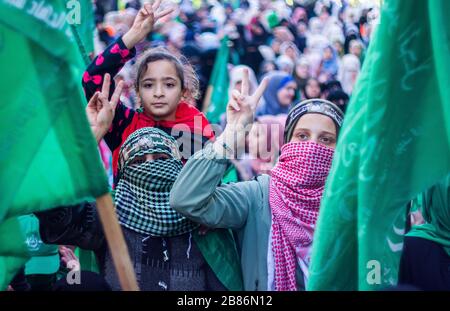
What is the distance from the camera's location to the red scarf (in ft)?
11.8

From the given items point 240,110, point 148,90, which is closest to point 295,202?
point 240,110

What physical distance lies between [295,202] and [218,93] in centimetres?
410

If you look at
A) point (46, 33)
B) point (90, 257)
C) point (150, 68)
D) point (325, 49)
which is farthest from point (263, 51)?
point (46, 33)

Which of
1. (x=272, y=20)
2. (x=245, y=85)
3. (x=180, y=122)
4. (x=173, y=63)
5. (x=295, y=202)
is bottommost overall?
(x=295, y=202)

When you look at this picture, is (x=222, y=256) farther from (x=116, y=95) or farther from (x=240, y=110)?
(x=116, y=95)

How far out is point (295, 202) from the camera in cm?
306

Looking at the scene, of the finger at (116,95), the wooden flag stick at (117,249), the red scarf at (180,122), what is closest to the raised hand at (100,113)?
the finger at (116,95)

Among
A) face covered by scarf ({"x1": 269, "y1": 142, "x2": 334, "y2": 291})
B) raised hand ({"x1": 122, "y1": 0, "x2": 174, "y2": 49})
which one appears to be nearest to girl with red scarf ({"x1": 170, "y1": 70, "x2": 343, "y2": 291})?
face covered by scarf ({"x1": 269, "y1": 142, "x2": 334, "y2": 291})

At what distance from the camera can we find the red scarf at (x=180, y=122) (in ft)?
11.8

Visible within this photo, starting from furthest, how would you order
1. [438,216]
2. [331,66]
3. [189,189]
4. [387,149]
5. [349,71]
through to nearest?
[331,66]
[349,71]
[438,216]
[189,189]
[387,149]

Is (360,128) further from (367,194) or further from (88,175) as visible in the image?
(88,175)

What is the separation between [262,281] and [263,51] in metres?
7.27

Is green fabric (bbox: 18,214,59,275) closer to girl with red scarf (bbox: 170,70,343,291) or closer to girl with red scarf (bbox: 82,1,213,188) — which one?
girl with red scarf (bbox: 82,1,213,188)

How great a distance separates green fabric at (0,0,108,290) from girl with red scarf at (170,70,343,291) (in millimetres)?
478
